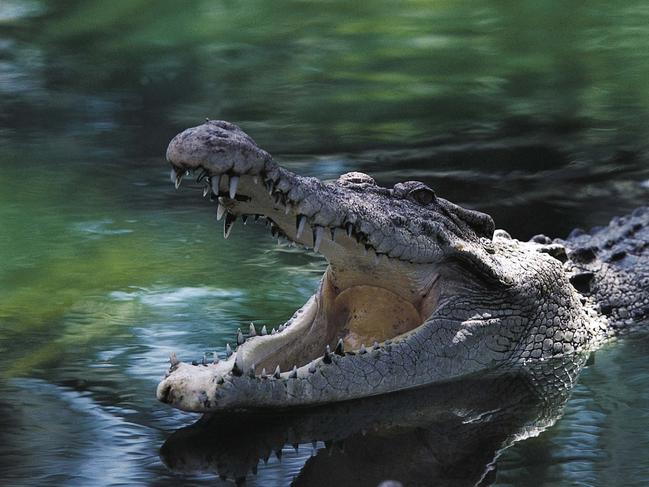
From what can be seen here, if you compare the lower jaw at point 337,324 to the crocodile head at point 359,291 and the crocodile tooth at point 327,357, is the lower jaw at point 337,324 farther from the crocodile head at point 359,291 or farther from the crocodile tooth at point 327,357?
the crocodile tooth at point 327,357

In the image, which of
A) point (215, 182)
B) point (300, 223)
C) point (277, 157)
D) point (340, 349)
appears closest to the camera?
point (215, 182)

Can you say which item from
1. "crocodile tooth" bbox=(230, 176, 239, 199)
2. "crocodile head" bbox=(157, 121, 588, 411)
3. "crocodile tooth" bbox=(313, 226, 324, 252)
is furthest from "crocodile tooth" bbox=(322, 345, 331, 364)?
"crocodile tooth" bbox=(230, 176, 239, 199)

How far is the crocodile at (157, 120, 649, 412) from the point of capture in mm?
3955

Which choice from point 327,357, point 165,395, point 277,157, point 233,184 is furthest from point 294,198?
point 277,157

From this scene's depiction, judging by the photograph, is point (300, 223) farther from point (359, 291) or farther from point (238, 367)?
point (359, 291)

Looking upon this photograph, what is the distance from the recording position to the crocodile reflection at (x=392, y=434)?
3719mm

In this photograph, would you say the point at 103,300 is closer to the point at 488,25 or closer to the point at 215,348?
the point at 215,348

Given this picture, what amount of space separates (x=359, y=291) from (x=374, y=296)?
0.20ft

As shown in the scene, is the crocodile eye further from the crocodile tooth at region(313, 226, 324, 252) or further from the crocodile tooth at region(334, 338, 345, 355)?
the crocodile tooth at region(334, 338, 345, 355)

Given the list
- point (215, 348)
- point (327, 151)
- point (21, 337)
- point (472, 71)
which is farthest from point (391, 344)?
point (472, 71)

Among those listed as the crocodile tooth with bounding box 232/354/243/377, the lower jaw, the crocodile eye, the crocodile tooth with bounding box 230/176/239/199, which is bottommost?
the lower jaw

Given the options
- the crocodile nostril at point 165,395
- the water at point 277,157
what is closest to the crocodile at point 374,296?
the crocodile nostril at point 165,395

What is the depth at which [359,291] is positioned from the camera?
4.72 m

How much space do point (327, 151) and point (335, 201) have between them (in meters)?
4.29
